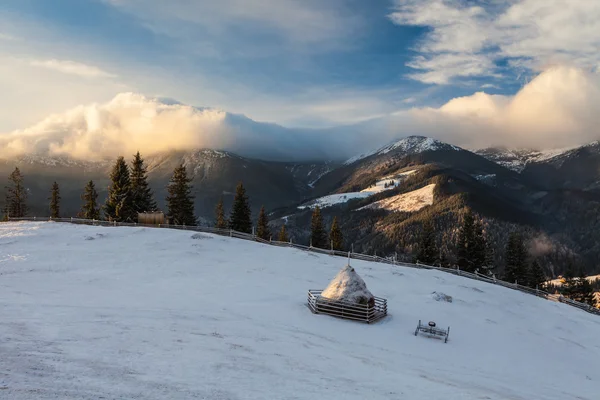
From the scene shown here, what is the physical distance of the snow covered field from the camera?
12383mm

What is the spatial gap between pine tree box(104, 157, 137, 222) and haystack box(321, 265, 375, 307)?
4543 cm

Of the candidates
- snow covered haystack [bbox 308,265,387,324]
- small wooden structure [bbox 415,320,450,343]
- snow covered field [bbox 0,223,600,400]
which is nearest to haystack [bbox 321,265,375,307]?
snow covered haystack [bbox 308,265,387,324]

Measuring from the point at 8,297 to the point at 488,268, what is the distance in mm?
63566

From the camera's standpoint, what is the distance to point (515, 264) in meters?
64.8

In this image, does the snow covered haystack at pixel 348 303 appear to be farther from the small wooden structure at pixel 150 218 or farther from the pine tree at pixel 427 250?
the pine tree at pixel 427 250

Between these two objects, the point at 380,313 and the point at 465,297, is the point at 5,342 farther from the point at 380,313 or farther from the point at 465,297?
the point at 465,297

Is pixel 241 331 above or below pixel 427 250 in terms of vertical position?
below

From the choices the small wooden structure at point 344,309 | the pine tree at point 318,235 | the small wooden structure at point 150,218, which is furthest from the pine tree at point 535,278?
the small wooden structure at point 150,218

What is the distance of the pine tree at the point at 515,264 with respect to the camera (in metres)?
64.2

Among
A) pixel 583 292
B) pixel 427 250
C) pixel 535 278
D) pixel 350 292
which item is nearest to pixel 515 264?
pixel 535 278

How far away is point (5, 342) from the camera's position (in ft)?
42.3

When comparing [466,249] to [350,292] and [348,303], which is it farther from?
[348,303]

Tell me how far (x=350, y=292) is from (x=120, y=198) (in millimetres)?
48678

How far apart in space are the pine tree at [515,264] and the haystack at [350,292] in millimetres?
48511
